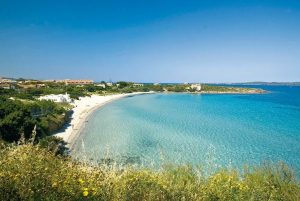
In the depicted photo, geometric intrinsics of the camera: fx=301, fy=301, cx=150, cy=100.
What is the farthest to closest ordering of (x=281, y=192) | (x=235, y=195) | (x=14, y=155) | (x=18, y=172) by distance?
1. (x=281, y=192)
2. (x=235, y=195)
3. (x=14, y=155)
4. (x=18, y=172)

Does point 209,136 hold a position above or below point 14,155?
below

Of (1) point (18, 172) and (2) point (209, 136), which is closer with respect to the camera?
(1) point (18, 172)

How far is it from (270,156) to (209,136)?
1180 cm

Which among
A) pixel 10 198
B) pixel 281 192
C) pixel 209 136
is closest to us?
pixel 10 198

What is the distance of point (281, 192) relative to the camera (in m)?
11.2

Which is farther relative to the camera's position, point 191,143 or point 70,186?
point 191,143

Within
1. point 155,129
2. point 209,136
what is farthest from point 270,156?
point 155,129

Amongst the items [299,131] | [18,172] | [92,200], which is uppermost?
[18,172]

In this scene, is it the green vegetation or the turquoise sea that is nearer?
the green vegetation

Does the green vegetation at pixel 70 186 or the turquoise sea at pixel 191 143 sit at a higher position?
the green vegetation at pixel 70 186

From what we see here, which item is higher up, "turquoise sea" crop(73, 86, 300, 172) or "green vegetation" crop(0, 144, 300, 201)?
"green vegetation" crop(0, 144, 300, 201)

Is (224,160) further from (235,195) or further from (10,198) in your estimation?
(10,198)

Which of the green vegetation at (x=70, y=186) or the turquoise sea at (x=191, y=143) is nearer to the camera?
the green vegetation at (x=70, y=186)

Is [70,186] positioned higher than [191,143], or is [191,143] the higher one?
[70,186]
